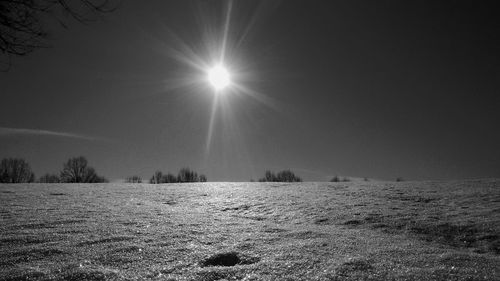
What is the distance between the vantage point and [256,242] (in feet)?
14.4

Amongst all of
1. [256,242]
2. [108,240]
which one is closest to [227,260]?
[256,242]

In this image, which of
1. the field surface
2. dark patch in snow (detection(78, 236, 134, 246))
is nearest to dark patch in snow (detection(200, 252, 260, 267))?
the field surface

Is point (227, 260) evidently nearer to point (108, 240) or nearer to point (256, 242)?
point (256, 242)

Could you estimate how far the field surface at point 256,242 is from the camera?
3.22m

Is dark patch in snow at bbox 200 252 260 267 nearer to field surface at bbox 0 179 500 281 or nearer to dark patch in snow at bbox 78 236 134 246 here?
field surface at bbox 0 179 500 281

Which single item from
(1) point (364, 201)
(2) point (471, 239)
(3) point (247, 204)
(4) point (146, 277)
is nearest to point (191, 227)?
Answer: (4) point (146, 277)

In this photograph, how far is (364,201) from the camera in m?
8.41

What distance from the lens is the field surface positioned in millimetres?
3217

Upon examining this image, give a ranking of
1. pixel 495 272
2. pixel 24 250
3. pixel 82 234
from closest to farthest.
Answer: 1. pixel 495 272
2. pixel 24 250
3. pixel 82 234

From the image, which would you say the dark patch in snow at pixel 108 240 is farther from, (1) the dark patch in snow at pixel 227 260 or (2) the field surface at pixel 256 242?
(1) the dark patch in snow at pixel 227 260

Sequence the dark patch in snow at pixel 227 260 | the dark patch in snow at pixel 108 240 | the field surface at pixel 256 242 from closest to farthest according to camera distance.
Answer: the field surface at pixel 256 242 → the dark patch in snow at pixel 227 260 → the dark patch in snow at pixel 108 240

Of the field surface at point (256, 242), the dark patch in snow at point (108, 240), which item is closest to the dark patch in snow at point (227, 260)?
the field surface at point (256, 242)

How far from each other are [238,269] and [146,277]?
868 millimetres

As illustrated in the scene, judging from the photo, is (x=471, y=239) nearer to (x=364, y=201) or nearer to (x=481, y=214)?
(x=481, y=214)
